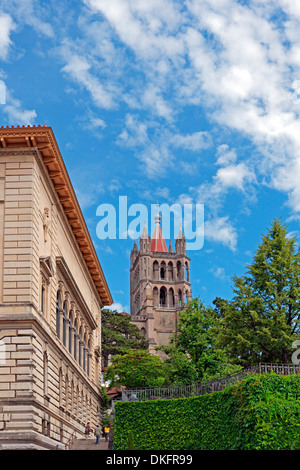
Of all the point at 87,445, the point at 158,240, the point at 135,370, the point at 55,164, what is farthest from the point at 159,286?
the point at 55,164

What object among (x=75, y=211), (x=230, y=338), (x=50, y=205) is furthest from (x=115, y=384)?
(x=50, y=205)

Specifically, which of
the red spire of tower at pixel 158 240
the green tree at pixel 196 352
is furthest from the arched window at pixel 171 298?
the green tree at pixel 196 352

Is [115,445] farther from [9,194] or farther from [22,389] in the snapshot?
[9,194]

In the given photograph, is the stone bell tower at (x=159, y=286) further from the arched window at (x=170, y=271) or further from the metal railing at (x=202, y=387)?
the metal railing at (x=202, y=387)

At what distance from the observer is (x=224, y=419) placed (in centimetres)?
3155

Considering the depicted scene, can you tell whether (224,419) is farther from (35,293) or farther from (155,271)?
(155,271)

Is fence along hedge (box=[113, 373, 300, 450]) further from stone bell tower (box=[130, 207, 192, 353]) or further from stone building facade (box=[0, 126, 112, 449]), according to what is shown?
stone bell tower (box=[130, 207, 192, 353])

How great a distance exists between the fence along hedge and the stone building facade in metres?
4.69

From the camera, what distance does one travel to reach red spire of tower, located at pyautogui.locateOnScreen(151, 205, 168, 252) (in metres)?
179

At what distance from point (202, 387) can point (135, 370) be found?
3654cm
